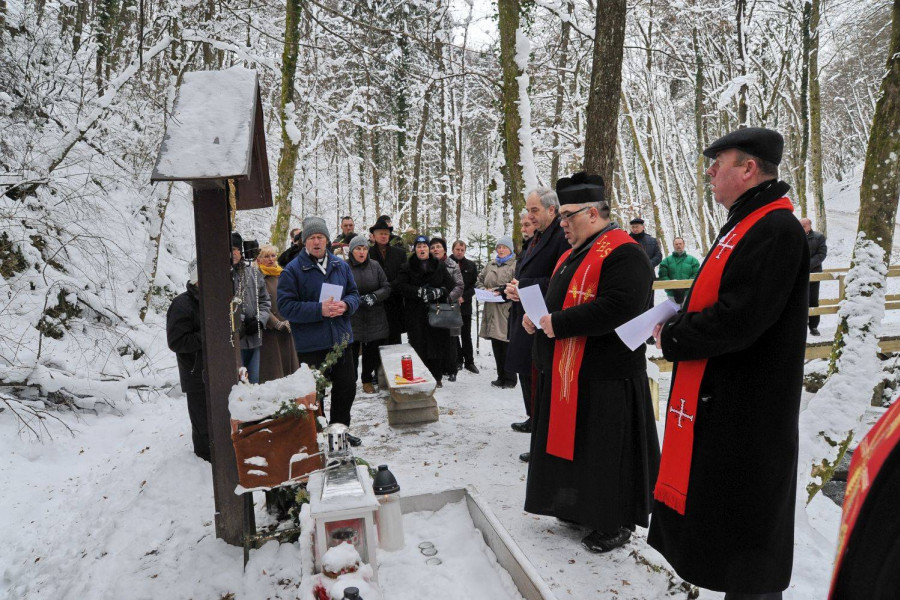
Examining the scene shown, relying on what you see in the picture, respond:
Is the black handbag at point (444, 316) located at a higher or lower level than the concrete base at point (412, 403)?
higher

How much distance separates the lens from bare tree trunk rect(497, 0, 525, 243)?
26.4 feet

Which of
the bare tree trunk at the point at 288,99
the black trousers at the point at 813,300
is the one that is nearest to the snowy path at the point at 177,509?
the bare tree trunk at the point at 288,99

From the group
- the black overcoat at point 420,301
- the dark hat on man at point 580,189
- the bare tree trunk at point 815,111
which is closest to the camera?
the dark hat on man at point 580,189

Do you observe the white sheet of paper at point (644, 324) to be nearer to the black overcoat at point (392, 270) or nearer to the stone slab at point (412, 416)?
the stone slab at point (412, 416)

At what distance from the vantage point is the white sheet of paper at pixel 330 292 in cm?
502

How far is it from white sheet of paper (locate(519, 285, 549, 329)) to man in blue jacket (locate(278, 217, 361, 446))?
6.68 ft

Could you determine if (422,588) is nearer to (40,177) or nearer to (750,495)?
(750,495)

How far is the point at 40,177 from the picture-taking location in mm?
5305

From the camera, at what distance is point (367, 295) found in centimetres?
652

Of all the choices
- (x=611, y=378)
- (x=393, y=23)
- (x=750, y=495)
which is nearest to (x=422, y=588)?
(x=611, y=378)

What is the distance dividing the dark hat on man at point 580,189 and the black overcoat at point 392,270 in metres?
4.55

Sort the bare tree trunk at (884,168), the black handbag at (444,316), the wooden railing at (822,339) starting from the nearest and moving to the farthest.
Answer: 1. the bare tree trunk at (884,168)
2. the black handbag at (444,316)
3. the wooden railing at (822,339)

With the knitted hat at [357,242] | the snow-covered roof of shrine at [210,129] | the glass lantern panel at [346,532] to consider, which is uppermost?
the snow-covered roof of shrine at [210,129]

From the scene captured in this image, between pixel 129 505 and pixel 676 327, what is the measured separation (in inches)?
176
